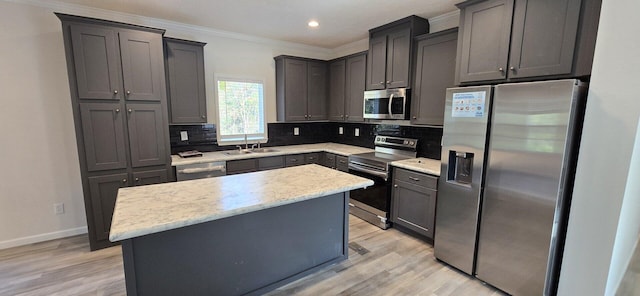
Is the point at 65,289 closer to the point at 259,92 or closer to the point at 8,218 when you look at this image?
the point at 8,218

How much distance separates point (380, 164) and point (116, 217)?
101 inches

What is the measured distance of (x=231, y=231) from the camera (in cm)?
182

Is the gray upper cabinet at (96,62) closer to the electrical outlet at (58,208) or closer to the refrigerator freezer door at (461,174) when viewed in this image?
the electrical outlet at (58,208)

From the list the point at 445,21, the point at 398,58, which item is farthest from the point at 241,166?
the point at 445,21

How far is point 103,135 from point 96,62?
0.71 meters

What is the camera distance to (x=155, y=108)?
2.94 m

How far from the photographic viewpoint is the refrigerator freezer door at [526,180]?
182 cm

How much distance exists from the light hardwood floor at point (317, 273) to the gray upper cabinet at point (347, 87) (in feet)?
6.48

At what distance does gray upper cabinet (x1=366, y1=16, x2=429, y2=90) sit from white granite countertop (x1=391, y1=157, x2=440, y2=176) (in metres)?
0.92

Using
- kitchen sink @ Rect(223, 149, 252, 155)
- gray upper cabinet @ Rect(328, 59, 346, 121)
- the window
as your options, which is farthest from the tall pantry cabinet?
gray upper cabinet @ Rect(328, 59, 346, 121)

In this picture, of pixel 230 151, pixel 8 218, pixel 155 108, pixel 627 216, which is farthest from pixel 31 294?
pixel 627 216

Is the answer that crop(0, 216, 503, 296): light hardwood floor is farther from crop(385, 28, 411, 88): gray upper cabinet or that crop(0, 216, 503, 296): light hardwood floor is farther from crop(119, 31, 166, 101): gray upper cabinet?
crop(385, 28, 411, 88): gray upper cabinet

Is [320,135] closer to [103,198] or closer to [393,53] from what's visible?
[393,53]

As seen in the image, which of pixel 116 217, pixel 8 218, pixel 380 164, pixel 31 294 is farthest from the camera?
pixel 380 164
